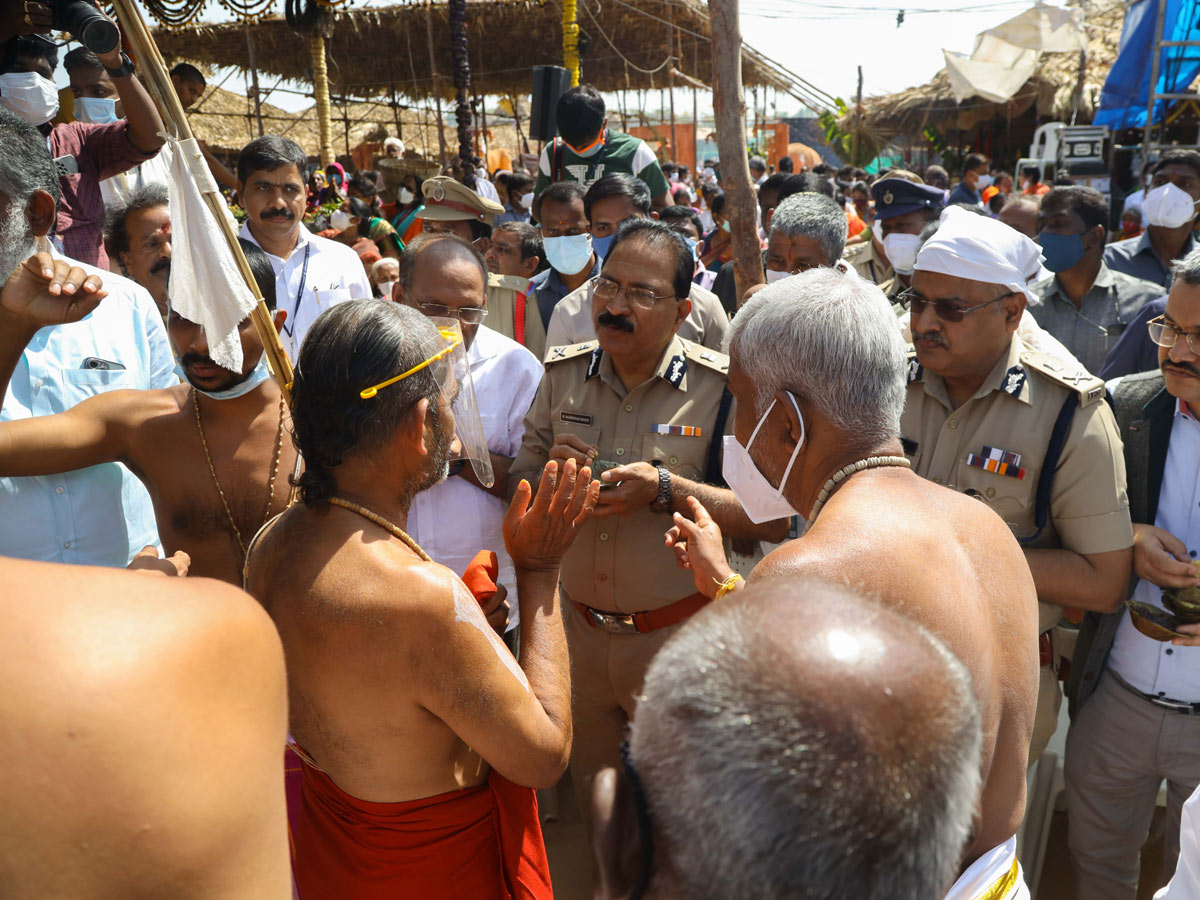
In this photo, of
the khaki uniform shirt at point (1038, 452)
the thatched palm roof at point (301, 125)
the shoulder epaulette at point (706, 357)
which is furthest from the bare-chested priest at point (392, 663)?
the thatched palm roof at point (301, 125)

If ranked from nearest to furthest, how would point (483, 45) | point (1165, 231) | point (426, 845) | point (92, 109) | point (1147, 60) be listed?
point (426, 845) < point (1165, 231) < point (92, 109) < point (1147, 60) < point (483, 45)

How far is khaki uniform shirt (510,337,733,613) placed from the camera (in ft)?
10.7

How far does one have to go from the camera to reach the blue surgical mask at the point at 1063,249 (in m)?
4.82

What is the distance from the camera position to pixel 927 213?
5633 millimetres

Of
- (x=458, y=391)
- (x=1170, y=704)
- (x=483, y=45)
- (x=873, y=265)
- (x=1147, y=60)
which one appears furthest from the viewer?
(x=483, y=45)

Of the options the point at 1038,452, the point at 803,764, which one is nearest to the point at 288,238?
the point at 1038,452

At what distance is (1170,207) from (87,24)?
6.02 meters

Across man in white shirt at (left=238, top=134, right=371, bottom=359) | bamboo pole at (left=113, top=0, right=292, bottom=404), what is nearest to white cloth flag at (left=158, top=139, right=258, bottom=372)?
bamboo pole at (left=113, top=0, right=292, bottom=404)

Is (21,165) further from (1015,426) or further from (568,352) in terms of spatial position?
(1015,426)

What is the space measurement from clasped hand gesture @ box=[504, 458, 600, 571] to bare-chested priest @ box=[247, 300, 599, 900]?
16 centimetres

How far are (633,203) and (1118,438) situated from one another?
132 inches

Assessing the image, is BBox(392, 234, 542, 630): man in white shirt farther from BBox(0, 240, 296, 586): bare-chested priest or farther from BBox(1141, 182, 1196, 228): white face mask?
BBox(1141, 182, 1196, 228): white face mask

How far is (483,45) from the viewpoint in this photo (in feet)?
64.6

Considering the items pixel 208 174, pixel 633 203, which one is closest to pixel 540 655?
pixel 208 174
